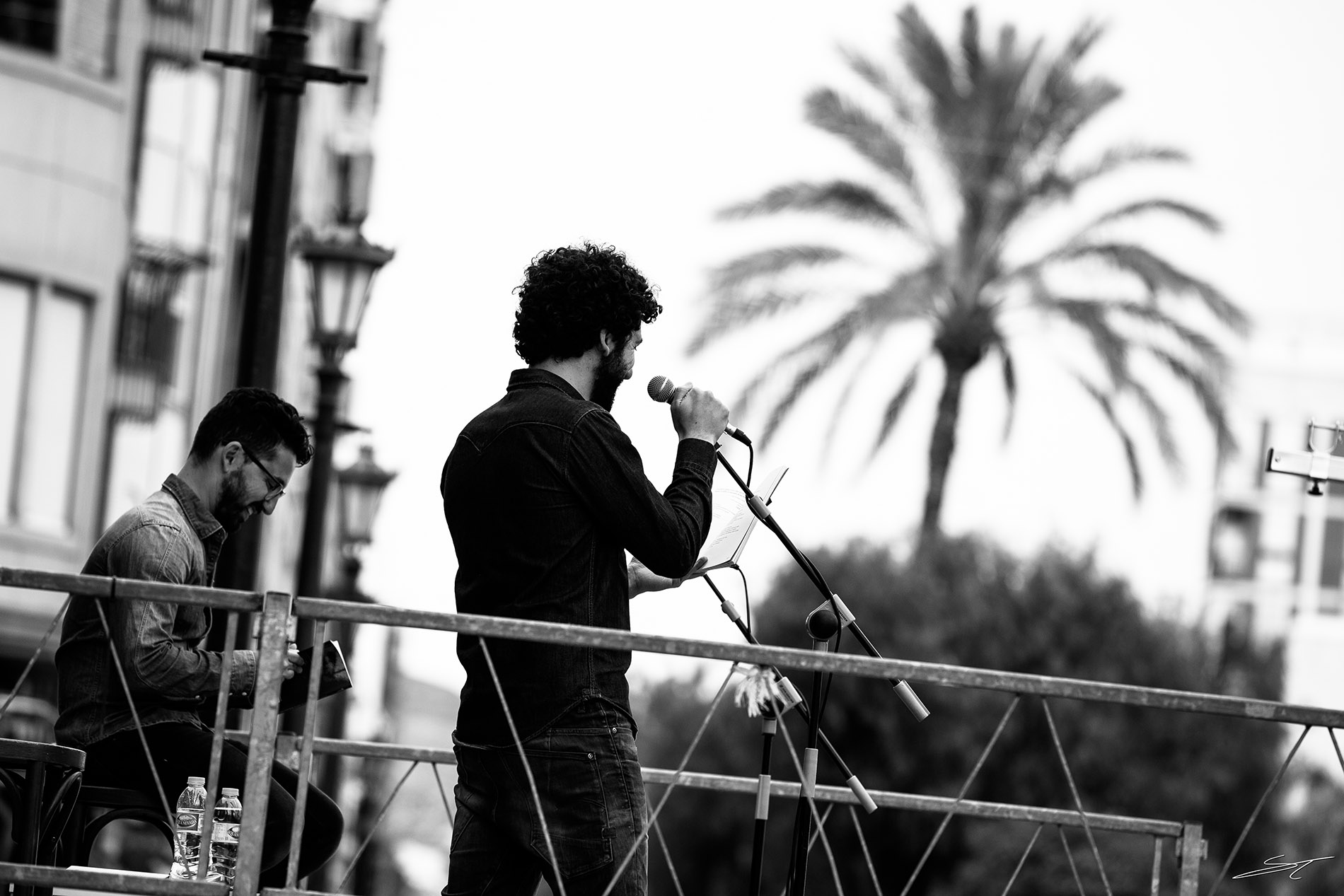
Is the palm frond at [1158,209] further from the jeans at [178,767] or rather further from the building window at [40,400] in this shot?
the jeans at [178,767]

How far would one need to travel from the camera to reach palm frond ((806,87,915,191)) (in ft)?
68.4

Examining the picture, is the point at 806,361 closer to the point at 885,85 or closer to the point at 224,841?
the point at 885,85

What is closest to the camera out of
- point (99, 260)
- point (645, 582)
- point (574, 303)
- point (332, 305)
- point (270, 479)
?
point (574, 303)

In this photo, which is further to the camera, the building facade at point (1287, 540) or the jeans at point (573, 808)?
the building facade at point (1287, 540)

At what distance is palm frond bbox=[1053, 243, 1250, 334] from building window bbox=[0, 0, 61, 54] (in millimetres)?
11786

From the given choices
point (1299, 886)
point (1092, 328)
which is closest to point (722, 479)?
point (1092, 328)

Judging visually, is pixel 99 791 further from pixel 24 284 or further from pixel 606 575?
pixel 24 284

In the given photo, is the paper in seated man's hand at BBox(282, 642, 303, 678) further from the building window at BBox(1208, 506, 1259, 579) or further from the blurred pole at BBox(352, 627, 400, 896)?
the building window at BBox(1208, 506, 1259, 579)

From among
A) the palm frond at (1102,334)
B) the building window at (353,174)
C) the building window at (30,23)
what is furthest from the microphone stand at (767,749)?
the building window at (353,174)

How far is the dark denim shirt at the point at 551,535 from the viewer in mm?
4133

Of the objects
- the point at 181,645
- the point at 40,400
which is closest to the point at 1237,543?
the point at 40,400

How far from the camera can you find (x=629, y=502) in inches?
162

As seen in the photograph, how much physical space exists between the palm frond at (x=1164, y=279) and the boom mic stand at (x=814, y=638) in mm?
16492

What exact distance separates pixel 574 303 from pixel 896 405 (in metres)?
18.0
